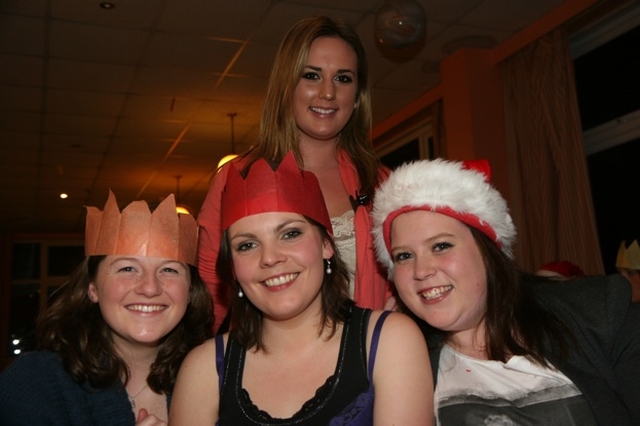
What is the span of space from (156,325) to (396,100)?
5.32m

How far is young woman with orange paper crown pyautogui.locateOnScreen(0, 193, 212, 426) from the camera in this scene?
1912mm

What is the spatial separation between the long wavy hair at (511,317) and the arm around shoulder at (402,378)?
23 cm

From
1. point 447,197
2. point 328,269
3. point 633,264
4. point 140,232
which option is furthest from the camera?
point 633,264

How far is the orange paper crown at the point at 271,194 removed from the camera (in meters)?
1.81

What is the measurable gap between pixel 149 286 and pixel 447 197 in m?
1.00

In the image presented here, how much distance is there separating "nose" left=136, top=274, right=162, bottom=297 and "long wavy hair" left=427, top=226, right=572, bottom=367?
3.38 ft

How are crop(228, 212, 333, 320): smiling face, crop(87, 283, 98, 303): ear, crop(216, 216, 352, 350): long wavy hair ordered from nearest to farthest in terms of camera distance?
1. crop(228, 212, 333, 320): smiling face
2. crop(216, 216, 352, 350): long wavy hair
3. crop(87, 283, 98, 303): ear

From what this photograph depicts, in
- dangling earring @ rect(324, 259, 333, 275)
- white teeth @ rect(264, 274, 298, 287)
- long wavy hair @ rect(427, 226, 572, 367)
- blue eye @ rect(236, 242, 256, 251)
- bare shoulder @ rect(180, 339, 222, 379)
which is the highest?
blue eye @ rect(236, 242, 256, 251)

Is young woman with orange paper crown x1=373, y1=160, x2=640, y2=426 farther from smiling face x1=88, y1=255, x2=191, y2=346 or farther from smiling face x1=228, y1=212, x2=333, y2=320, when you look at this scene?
smiling face x1=88, y1=255, x2=191, y2=346

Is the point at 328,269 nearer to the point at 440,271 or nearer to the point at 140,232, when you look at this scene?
the point at 440,271

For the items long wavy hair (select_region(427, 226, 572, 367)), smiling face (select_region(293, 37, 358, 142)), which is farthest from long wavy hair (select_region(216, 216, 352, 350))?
smiling face (select_region(293, 37, 358, 142))

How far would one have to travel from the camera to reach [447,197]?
179 cm

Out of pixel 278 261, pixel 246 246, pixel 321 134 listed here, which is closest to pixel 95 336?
pixel 246 246

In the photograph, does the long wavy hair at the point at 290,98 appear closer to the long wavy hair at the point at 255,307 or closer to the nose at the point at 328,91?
the nose at the point at 328,91
